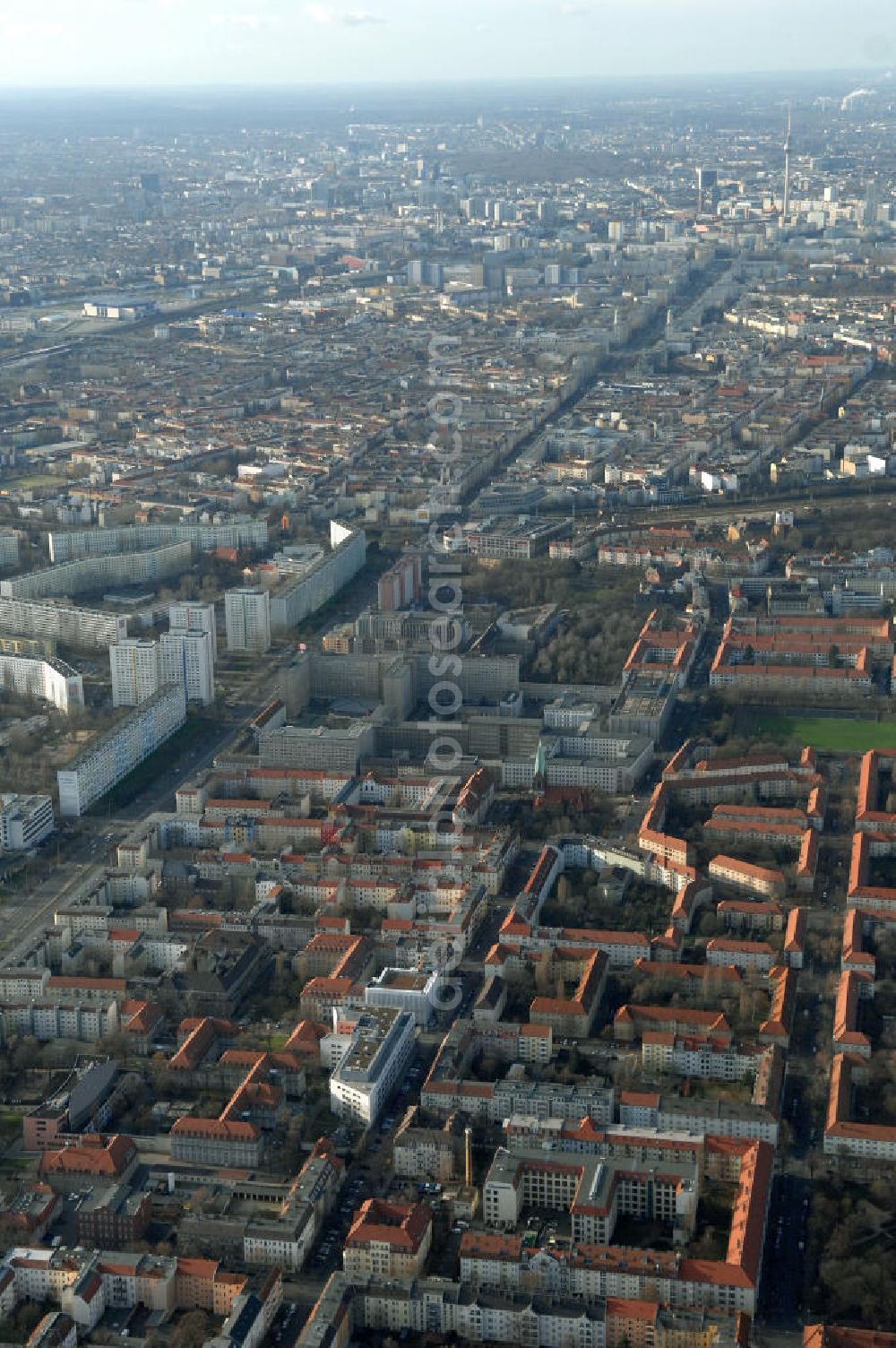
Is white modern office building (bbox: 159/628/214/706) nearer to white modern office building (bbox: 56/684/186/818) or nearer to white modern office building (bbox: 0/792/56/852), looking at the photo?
white modern office building (bbox: 56/684/186/818)

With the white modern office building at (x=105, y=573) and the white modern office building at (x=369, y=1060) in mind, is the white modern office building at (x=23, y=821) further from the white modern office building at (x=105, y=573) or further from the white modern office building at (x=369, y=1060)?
the white modern office building at (x=105, y=573)

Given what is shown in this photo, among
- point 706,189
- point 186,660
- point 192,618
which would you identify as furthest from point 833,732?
point 706,189

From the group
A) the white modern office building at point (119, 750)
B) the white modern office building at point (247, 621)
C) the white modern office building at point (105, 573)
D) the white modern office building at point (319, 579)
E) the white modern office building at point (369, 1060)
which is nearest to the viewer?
the white modern office building at point (369, 1060)

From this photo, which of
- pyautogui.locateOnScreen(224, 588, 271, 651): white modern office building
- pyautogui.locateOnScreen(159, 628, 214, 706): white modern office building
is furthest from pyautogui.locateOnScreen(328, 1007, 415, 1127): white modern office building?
pyautogui.locateOnScreen(224, 588, 271, 651): white modern office building

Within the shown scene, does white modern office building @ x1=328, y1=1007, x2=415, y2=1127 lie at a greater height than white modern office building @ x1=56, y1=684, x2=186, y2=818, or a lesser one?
greater

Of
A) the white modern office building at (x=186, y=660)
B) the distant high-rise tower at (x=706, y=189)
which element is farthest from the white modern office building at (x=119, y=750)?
the distant high-rise tower at (x=706, y=189)
